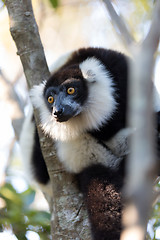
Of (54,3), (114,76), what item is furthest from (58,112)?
(54,3)

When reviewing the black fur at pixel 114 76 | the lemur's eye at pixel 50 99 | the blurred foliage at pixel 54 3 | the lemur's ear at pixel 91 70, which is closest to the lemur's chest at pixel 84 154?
the black fur at pixel 114 76

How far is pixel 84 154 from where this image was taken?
2.99 meters

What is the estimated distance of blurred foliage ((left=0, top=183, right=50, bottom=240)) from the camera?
2.91 metres

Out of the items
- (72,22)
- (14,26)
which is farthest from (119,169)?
(72,22)

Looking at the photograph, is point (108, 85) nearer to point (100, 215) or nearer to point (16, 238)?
point (100, 215)

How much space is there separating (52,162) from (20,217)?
615 millimetres

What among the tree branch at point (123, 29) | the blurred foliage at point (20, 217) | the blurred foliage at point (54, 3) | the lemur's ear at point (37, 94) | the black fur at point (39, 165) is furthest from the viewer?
the black fur at point (39, 165)

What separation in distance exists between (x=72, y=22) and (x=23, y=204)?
8.33 meters

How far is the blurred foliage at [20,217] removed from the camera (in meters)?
2.91

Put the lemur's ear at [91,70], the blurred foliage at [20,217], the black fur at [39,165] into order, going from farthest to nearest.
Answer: the black fur at [39,165] < the lemur's ear at [91,70] < the blurred foliage at [20,217]

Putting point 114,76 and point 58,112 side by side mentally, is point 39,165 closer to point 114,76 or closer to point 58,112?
point 58,112

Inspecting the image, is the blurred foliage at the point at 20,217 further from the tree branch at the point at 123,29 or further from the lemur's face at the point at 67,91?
the tree branch at the point at 123,29

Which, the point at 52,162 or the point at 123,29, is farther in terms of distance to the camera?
the point at 52,162

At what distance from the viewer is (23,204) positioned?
3.38 meters
